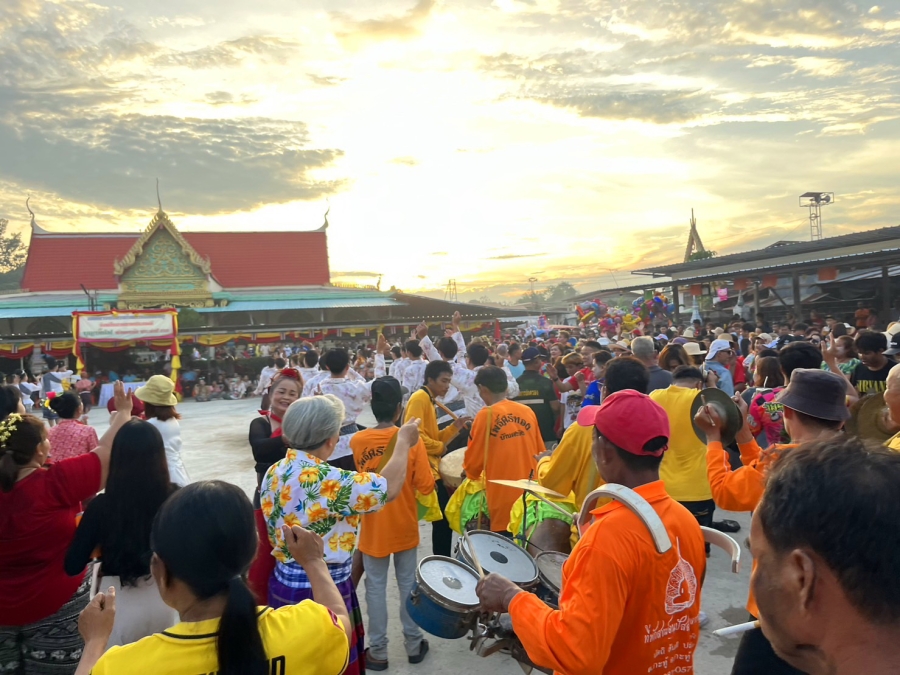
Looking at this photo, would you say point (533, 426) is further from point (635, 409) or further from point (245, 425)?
point (245, 425)

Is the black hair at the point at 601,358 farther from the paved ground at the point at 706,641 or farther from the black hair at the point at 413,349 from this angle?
the black hair at the point at 413,349

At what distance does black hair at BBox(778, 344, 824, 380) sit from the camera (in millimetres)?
4020

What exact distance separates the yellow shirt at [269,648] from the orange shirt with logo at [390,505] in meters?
2.09

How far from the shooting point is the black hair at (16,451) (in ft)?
8.73

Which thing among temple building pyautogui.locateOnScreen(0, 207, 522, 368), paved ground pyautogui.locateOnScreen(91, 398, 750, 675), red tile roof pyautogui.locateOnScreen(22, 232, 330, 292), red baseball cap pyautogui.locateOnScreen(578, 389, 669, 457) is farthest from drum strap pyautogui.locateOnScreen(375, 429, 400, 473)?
red tile roof pyautogui.locateOnScreen(22, 232, 330, 292)

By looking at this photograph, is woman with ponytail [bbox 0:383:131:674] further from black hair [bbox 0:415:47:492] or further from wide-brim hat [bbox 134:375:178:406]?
wide-brim hat [bbox 134:375:178:406]

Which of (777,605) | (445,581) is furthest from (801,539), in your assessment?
(445,581)

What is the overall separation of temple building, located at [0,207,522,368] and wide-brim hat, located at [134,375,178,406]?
20.3 metres

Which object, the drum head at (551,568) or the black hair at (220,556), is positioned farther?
the drum head at (551,568)

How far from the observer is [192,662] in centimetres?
142

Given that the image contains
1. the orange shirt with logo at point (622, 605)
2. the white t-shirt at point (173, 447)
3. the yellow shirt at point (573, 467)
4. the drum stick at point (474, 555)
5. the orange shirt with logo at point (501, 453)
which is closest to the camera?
the orange shirt with logo at point (622, 605)

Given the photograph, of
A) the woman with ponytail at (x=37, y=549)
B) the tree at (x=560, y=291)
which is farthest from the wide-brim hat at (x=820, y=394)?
the tree at (x=560, y=291)

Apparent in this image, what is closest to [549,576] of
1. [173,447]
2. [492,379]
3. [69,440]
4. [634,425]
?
[634,425]

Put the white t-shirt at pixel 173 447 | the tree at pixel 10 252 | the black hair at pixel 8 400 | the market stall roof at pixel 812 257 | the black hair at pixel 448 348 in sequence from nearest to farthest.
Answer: the black hair at pixel 8 400
the white t-shirt at pixel 173 447
the black hair at pixel 448 348
the market stall roof at pixel 812 257
the tree at pixel 10 252
